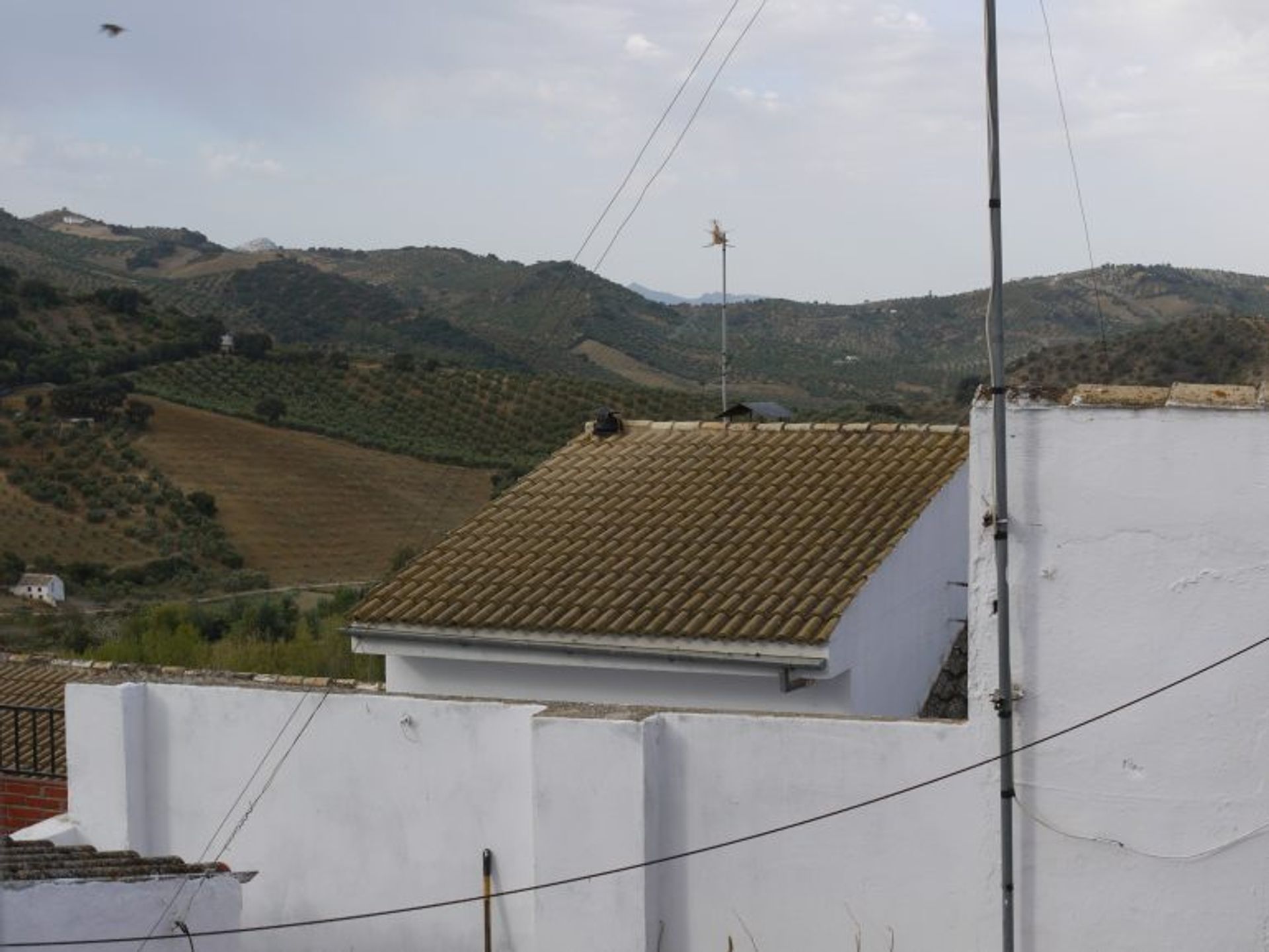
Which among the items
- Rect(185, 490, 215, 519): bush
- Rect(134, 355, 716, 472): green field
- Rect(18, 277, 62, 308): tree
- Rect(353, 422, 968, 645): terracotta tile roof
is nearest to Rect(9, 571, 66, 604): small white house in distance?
Rect(185, 490, 215, 519): bush

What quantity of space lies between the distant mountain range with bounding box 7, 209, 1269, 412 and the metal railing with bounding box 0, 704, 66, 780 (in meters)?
37.4

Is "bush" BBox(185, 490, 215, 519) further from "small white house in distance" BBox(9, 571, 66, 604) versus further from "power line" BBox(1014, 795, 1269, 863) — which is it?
"power line" BBox(1014, 795, 1269, 863)

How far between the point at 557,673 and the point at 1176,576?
4446 mm

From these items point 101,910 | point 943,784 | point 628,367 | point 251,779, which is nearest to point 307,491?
point 628,367

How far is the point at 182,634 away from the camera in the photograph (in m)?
24.6

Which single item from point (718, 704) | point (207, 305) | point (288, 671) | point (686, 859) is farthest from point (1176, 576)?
point (207, 305)

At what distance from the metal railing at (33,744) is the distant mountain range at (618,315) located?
3743cm

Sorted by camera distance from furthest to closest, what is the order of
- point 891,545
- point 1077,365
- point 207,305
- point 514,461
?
point 207,305
point 514,461
point 1077,365
point 891,545

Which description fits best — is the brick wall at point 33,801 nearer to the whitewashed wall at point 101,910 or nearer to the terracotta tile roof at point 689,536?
the terracotta tile roof at point 689,536

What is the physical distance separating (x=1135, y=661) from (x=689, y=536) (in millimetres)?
4548

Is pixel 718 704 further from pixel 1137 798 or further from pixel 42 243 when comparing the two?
pixel 42 243

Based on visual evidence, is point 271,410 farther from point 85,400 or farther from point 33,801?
point 33,801

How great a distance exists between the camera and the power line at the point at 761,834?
6.38m

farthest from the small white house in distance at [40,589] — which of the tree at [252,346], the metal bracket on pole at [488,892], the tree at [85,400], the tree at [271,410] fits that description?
the metal bracket on pole at [488,892]
